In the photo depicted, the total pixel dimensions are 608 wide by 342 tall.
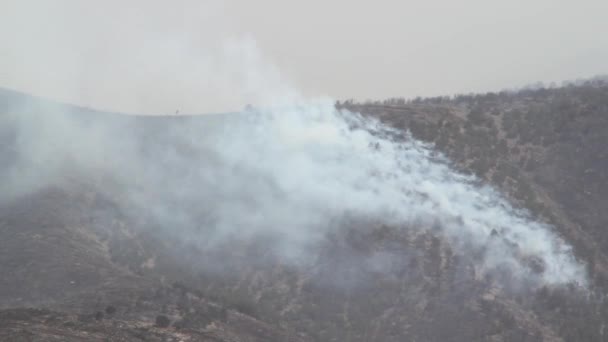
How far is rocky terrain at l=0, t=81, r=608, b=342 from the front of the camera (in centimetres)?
5456

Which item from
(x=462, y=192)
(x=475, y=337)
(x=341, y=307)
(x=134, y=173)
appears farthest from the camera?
(x=134, y=173)

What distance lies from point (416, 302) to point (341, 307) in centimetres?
669

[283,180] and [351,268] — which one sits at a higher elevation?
[283,180]

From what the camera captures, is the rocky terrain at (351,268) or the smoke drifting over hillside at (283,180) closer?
the rocky terrain at (351,268)

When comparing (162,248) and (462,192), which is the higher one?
(462,192)

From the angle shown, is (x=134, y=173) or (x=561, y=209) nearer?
(x=561, y=209)

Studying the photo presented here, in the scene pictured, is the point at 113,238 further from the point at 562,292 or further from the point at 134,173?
the point at 562,292

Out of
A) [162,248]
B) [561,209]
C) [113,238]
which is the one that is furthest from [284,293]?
[561,209]

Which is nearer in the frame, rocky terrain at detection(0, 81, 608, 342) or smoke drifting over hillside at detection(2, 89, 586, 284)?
rocky terrain at detection(0, 81, 608, 342)

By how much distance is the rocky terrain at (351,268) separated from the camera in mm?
54562

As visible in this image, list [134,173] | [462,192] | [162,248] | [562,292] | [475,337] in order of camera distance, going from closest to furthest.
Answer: [475,337] < [562,292] < [462,192] < [162,248] < [134,173]

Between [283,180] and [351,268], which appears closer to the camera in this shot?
[351,268]

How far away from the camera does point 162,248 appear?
7881 cm

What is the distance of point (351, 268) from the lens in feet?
223
